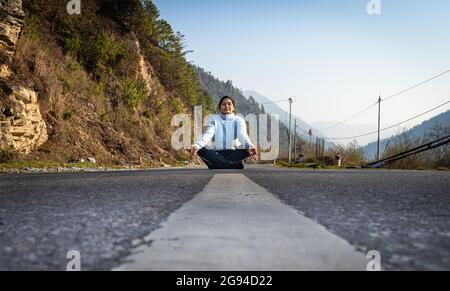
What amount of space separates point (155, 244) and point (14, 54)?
16.4 metres

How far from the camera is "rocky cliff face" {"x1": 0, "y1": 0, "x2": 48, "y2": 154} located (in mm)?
13180

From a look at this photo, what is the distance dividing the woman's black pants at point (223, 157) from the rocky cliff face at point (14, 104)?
7250mm

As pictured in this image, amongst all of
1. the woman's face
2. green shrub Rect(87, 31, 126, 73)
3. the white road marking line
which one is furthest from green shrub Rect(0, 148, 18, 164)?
green shrub Rect(87, 31, 126, 73)

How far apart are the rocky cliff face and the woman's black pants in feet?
23.8

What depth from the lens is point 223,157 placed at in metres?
9.72

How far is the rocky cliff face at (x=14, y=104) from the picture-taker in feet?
43.2

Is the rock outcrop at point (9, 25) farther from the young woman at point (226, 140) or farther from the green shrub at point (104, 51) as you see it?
the young woman at point (226, 140)

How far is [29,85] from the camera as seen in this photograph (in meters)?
14.9

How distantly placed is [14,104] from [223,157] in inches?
326

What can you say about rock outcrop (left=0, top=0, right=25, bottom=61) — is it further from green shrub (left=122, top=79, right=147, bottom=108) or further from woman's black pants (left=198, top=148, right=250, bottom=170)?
green shrub (left=122, top=79, right=147, bottom=108)

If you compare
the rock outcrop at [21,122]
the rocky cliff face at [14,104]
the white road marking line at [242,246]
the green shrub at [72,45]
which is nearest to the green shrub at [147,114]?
the green shrub at [72,45]

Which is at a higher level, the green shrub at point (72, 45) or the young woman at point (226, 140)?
the green shrub at point (72, 45)

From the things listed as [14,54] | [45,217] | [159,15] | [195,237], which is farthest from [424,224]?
[159,15]
